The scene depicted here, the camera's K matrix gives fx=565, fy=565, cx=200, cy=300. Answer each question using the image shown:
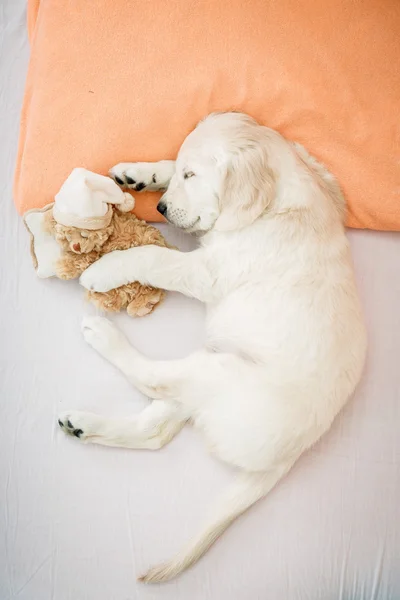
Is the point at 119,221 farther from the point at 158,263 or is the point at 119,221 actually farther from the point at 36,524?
the point at 36,524

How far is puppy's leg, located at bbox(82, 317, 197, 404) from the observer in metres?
1.67

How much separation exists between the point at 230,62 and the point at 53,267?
878mm

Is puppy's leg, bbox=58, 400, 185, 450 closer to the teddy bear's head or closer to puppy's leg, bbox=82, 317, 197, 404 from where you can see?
puppy's leg, bbox=82, 317, 197, 404

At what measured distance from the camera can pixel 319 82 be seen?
1.90 meters

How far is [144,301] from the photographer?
1.77m

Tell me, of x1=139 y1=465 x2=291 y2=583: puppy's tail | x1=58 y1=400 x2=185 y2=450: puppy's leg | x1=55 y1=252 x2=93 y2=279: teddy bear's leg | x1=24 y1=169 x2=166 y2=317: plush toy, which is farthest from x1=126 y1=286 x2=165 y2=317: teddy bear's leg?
x1=139 y1=465 x2=291 y2=583: puppy's tail

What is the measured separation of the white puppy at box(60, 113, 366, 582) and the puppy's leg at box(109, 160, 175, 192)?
0.01 metres

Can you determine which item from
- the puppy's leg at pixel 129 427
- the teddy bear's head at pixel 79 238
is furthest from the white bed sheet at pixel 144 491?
the teddy bear's head at pixel 79 238

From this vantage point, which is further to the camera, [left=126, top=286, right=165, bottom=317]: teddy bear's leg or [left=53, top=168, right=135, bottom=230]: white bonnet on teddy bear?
[left=126, top=286, right=165, bottom=317]: teddy bear's leg

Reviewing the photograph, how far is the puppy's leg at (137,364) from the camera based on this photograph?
167 centimetres

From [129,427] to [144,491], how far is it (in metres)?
0.19

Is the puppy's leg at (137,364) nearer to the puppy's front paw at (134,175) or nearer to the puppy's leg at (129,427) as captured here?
the puppy's leg at (129,427)

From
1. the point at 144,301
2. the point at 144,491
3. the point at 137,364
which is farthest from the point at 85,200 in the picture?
the point at 144,491

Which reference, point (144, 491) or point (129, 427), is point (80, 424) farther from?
point (144, 491)
